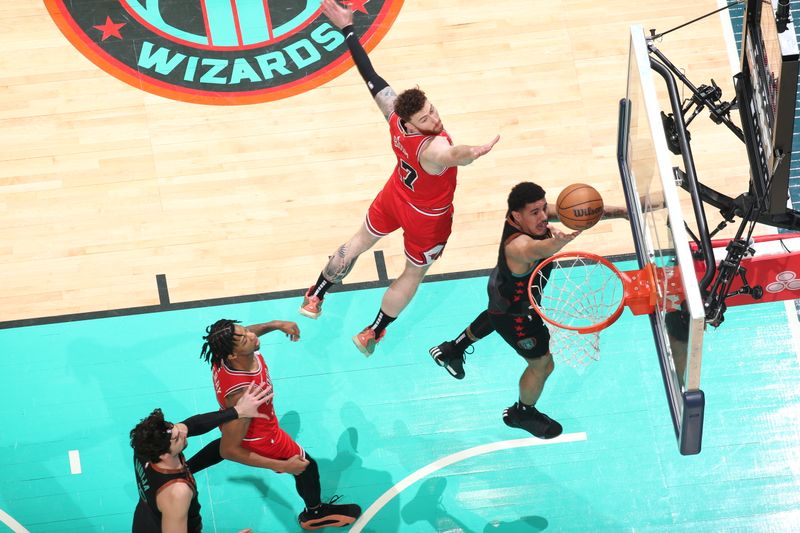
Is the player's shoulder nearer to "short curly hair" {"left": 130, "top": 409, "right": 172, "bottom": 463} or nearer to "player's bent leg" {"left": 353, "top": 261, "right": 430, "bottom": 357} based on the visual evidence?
"short curly hair" {"left": 130, "top": 409, "right": 172, "bottom": 463}

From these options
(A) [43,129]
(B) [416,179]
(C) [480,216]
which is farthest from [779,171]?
(A) [43,129]

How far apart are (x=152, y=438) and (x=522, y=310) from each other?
2469 mm

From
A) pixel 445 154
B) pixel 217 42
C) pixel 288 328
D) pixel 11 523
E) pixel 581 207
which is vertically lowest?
pixel 11 523

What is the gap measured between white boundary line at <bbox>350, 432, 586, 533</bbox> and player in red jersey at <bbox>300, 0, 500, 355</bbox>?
95 centimetres

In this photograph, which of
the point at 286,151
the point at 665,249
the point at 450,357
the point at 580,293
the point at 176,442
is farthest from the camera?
the point at 286,151

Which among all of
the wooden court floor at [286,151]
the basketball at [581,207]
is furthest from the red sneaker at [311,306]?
the basketball at [581,207]

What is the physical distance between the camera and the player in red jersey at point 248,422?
20.3 feet

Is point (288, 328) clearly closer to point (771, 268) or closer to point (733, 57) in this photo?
point (771, 268)

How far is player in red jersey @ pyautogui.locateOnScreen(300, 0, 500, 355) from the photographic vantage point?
20.4 feet

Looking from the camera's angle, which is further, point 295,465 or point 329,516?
point 329,516

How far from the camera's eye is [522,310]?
6.61 metres

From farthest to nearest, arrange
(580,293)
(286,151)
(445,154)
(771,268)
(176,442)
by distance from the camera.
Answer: (286,151) < (580,293) < (771,268) < (445,154) < (176,442)

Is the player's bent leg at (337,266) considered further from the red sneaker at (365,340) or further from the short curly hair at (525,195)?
the short curly hair at (525,195)

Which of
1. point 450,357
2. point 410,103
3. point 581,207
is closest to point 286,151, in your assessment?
point 450,357
